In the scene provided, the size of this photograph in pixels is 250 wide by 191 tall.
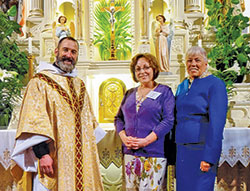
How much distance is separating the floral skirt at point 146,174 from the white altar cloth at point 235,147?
98 cm

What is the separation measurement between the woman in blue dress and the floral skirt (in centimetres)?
13

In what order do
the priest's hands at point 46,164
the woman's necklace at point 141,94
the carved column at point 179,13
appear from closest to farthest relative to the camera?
the priest's hands at point 46,164 → the woman's necklace at point 141,94 → the carved column at point 179,13

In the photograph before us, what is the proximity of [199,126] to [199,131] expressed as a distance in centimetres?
4

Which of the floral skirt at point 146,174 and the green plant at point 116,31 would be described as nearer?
the floral skirt at point 146,174

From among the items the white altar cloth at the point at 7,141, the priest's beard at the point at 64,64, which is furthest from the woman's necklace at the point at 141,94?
the white altar cloth at the point at 7,141

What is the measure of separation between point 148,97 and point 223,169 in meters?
1.42

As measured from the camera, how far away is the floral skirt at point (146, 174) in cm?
245

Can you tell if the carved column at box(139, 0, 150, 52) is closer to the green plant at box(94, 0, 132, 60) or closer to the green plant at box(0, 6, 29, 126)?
the green plant at box(94, 0, 132, 60)

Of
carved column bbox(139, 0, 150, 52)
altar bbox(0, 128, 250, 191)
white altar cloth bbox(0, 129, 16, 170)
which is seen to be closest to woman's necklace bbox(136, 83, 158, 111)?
altar bbox(0, 128, 250, 191)

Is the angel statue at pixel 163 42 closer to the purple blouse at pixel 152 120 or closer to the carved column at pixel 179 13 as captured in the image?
the carved column at pixel 179 13

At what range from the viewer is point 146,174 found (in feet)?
8.07

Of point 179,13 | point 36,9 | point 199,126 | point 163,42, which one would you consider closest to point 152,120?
point 199,126

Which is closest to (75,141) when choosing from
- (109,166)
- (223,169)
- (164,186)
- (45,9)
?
(164,186)

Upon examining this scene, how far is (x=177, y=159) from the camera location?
248 cm
